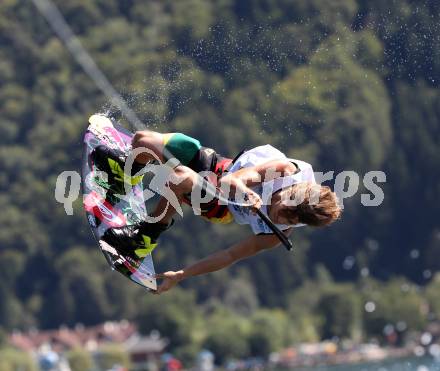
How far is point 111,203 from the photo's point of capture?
11883mm

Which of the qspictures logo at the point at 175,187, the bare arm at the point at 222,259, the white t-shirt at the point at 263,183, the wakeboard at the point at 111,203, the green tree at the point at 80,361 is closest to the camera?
the qspictures logo at the point at 175,187

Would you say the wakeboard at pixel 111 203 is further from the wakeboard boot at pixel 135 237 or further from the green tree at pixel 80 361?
the green tree at pixel 80 361

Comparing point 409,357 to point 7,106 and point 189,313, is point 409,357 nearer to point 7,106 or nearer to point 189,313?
point 189,313

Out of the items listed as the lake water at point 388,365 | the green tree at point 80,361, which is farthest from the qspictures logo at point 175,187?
the green tree at point 80,361

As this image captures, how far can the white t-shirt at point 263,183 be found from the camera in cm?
1074

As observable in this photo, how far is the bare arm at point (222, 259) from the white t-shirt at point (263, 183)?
9 centimetres

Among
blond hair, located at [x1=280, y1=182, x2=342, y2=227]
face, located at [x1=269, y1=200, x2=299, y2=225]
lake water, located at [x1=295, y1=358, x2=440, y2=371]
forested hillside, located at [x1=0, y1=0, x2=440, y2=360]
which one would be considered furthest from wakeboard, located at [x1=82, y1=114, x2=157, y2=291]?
lake water, located at [x1=295, y1=358, x2=440, y2=371]

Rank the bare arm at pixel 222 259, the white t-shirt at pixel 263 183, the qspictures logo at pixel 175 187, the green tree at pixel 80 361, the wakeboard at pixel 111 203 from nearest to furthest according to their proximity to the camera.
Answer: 1. the qspictures logo at pixel 175 187
2. the white t-shirt at pixel 263 183
3. the bare arm at pixel 222 259
4. the wakeboard at pixel 111 203
5. the green tree at pixel 80 361

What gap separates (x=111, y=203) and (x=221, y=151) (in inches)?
1743

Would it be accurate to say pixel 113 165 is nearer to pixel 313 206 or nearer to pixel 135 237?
pixel 135 237

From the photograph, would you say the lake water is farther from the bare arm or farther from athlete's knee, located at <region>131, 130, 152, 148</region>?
athlete's knee, located at <region>131, 130, 152, 148</region>

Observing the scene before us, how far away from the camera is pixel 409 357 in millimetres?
54000

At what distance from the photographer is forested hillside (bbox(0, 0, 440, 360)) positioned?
5209cm

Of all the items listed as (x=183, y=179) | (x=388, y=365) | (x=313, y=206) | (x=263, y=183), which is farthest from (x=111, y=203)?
(x=388, y=365)
